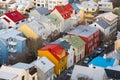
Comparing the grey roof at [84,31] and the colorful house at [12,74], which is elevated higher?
the colorful house at [12,74]

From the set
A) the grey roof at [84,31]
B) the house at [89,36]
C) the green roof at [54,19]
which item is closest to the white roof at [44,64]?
the house at [89,36]

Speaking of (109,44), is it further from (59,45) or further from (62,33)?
(59,45)

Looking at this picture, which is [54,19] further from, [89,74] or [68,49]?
[89,74]

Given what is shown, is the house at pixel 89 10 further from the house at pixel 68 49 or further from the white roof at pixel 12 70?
the white roof at pixel 12 70

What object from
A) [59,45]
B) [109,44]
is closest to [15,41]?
[59,45]

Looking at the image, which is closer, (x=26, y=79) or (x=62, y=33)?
(x=26, y=79)

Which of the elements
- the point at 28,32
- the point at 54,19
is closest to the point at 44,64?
the point at 28,32

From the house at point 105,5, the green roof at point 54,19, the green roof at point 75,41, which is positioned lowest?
the house at point 105,5
